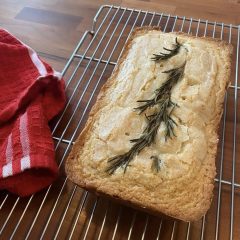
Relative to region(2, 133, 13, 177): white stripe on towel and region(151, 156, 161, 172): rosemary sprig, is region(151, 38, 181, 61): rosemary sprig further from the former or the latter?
region(2, 133, 13, 177): white stripe on towel

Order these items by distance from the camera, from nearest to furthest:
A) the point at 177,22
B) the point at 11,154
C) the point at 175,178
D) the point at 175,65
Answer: the point at 175,178 < the point at 11,154 < the point at 175,65 < the point at 177,22

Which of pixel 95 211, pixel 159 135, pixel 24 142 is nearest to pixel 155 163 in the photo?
pixel 159 135

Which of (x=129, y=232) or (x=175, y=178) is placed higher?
(x=175, y=178)

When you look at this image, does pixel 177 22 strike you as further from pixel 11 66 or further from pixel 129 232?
pixel 129 232

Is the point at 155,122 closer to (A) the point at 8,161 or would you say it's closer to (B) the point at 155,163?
(B) the point at 155,163

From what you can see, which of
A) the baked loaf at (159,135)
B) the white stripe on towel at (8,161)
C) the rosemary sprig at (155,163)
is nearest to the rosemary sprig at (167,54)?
the baked loaf at (159,135)

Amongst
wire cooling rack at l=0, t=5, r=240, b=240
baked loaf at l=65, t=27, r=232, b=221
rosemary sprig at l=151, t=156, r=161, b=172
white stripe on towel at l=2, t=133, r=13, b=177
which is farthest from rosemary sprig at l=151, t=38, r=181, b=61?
white stripe on towel at l=2, t=133, r=13, b=177

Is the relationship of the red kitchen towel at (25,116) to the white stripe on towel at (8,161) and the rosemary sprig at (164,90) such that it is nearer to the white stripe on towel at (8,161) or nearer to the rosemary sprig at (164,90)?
the white stripe on towel at (8,161)

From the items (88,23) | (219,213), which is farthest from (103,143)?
(88,23)
